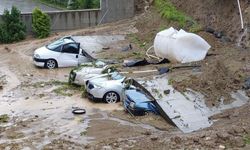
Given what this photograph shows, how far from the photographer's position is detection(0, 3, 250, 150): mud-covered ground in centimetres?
1346

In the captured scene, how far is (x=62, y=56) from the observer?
25.8 m

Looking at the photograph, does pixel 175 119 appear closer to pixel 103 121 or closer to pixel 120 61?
pixel 103 121

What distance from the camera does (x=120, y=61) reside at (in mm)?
24484

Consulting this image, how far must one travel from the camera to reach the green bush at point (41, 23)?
1272 inches

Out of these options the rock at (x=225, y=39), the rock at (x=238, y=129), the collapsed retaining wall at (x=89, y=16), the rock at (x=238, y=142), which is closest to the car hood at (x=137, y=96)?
the rock at (x=238, y=129)

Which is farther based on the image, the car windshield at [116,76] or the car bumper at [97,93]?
the car windshield at [116,76]

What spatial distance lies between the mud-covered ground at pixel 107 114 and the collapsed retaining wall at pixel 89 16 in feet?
20.3

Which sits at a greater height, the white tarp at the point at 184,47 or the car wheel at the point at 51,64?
the white tarp at the point at 184,47

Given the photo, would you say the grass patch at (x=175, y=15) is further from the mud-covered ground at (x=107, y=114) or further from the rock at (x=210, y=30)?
the mud-covered ground at (x=107, y=114)

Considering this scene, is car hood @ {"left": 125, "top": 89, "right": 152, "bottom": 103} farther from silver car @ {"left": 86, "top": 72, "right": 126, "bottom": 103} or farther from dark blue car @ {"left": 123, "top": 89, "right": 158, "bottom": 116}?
silver car @ {"left": 86, "top": 72, "right": 126, "bottom": 103}

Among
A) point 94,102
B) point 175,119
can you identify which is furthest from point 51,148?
point 94,102

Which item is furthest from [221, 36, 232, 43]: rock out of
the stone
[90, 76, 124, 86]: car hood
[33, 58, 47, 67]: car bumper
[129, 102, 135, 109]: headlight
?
the stone

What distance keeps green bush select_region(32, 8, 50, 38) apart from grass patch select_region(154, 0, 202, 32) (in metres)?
6.81

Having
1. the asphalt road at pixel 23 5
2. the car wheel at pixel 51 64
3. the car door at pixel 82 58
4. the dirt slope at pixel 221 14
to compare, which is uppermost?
the dirt slope at pixel 221 14
